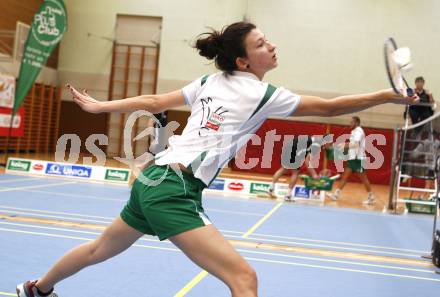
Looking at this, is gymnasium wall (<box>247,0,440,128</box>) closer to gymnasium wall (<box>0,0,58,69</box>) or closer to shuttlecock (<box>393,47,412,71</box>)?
gymnasium wall (<box>0,0,58,69</box>)

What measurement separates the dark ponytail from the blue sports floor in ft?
6.60

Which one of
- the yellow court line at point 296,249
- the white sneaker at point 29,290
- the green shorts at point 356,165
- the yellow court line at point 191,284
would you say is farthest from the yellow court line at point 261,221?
the white sneaker at point 29,290

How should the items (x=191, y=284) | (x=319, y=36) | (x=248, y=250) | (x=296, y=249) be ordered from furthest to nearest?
(x=319, y=36), (x=296, y=249), (x=248, y=250), (x=191, y=284)

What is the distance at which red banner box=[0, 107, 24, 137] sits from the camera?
668 inches

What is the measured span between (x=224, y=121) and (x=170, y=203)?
1.43 feet

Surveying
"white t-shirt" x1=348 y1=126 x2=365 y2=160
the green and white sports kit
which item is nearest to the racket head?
the green and white sports kit

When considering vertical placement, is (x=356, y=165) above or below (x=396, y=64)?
below

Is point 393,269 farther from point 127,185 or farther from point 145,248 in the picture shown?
point 127,185

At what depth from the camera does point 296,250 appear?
6.06m

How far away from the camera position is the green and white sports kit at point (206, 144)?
2.42 metres

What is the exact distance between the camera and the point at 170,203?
7.93ft

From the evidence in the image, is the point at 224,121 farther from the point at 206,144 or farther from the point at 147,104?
the point at 147,104

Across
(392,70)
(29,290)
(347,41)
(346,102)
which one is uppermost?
(347,41)

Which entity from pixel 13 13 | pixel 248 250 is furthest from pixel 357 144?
pixel 13 13
